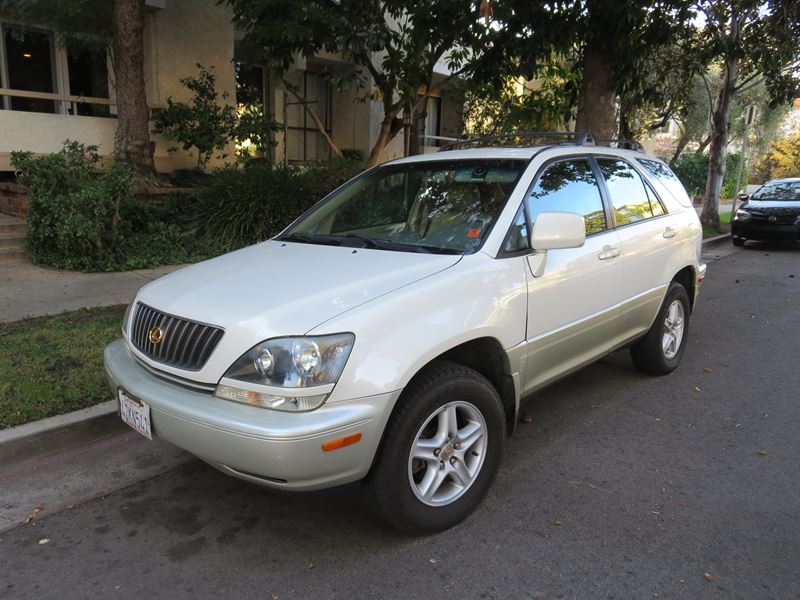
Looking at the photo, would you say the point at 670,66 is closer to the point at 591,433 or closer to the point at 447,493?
the point at 591,433

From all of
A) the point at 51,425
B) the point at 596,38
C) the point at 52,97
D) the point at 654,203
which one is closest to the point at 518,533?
the point at 51,425

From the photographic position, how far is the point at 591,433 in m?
4.12

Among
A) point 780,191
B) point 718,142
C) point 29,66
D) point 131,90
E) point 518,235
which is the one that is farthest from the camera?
point 718,142

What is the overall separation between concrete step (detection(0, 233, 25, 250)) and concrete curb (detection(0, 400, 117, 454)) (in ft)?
17.1

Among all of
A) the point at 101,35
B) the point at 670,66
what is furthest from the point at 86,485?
the point at 670,66

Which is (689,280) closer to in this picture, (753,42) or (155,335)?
(155,335)

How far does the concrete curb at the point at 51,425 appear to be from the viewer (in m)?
3.52

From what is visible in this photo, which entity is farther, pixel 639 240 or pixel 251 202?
pixel 251 202

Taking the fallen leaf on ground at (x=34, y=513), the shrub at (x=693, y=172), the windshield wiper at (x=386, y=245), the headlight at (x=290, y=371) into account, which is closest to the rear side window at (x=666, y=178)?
the windshield wiper at (x=386, y=245)

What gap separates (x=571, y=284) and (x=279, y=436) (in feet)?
6.58

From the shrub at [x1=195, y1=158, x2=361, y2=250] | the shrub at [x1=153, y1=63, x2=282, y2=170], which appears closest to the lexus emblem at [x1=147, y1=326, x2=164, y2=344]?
the shrub at [x1=195, y1=158, x2=361, y2=250]

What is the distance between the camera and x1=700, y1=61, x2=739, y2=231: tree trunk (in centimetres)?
1397

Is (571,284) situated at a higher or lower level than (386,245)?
lower

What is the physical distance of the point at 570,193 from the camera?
390 cm
